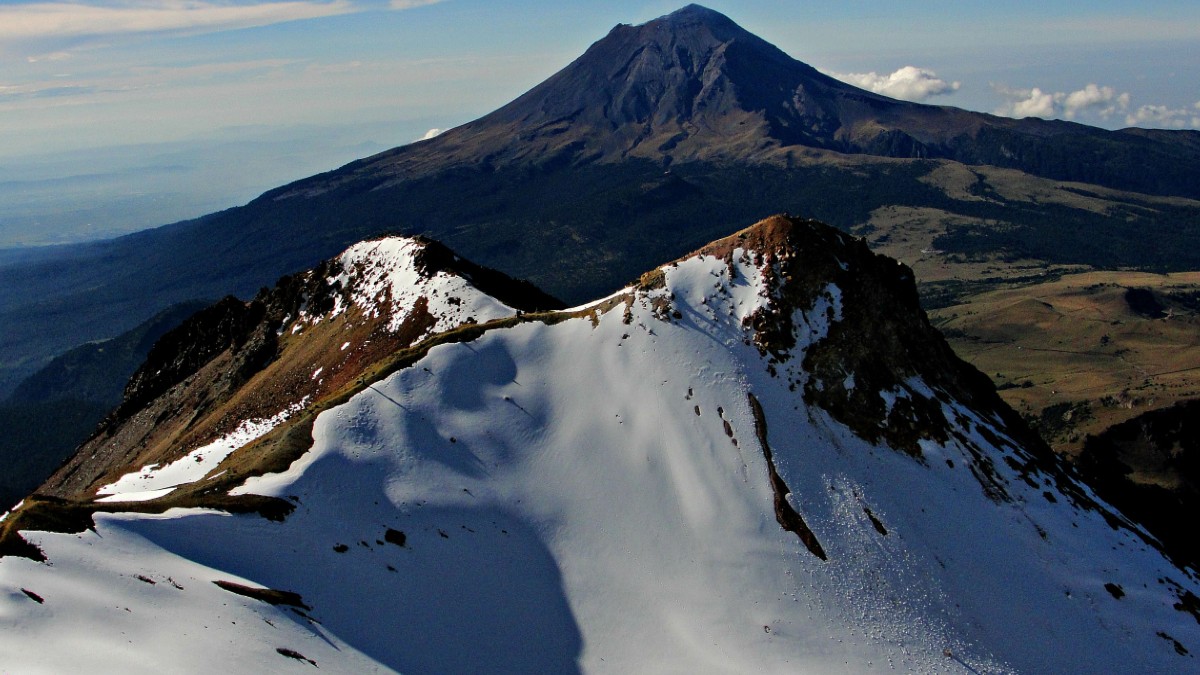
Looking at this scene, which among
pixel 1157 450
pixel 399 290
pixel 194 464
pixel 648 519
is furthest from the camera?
pixel 1157 450

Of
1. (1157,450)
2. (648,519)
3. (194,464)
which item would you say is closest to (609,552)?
(648,519)

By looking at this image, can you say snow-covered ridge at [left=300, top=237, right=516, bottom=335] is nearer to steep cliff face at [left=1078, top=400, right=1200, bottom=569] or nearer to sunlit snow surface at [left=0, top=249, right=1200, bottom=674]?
sunlit snow surface at [left=0, top=249, right=1200, bottom=674]

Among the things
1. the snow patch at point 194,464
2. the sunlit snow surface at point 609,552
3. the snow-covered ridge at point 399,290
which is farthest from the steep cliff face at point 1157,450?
the snow patch at point 194,464

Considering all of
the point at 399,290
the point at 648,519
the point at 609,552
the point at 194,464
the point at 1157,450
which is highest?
the point at 399,290

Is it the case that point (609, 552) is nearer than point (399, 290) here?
Yes

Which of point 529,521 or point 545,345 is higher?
point 545,345

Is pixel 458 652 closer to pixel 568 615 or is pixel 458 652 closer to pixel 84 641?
pixel 568 615

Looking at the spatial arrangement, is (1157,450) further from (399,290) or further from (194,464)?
(194,464)

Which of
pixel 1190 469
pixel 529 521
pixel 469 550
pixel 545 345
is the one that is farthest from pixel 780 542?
pixel 1190 469
